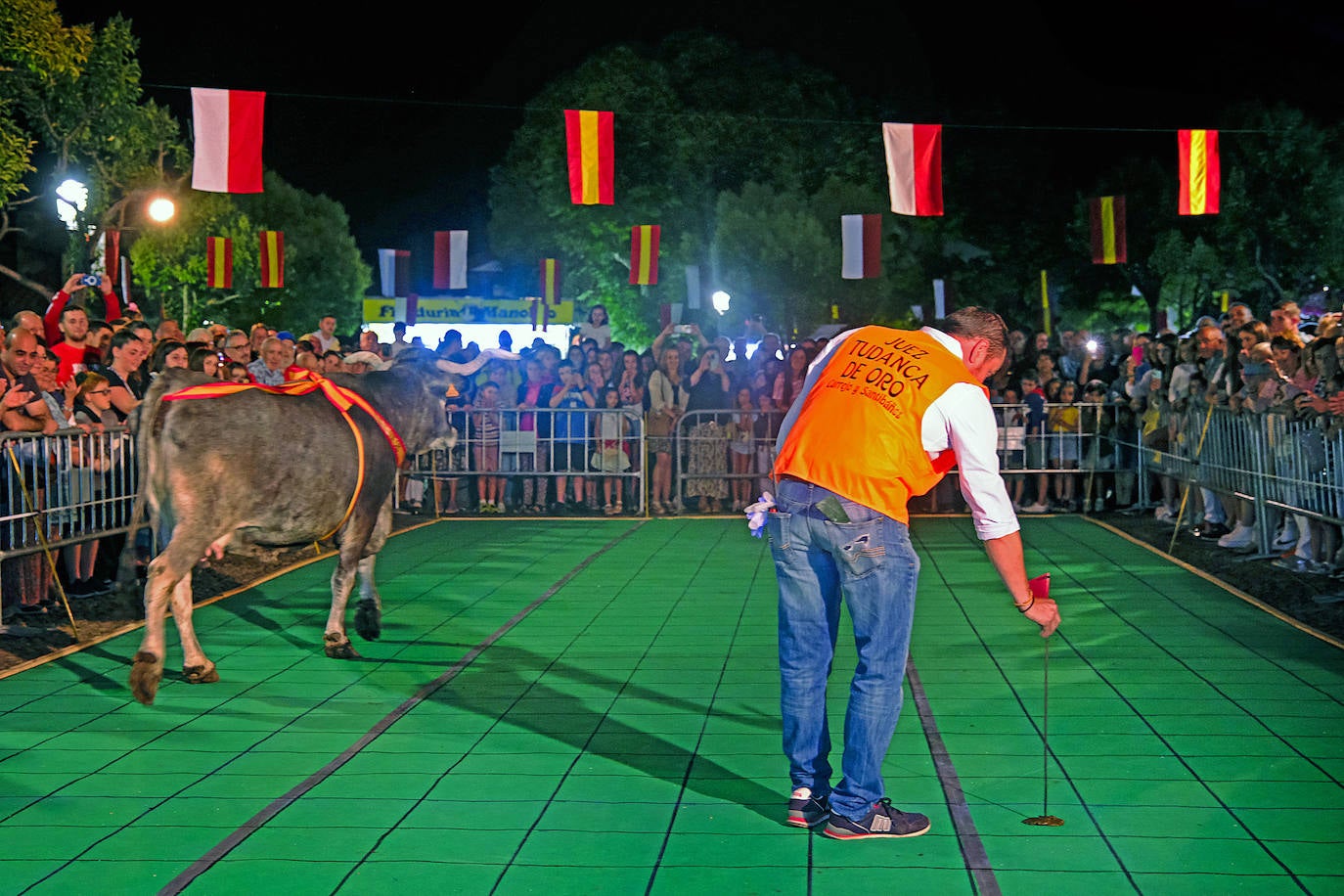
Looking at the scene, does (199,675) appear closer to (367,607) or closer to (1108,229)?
(367,607)

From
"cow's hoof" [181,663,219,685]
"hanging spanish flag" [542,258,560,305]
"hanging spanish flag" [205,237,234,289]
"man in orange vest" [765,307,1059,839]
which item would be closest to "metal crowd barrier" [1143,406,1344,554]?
"man in orange vest" [765,307,1059,839]

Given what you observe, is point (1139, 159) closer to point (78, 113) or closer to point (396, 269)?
point (396, 269)

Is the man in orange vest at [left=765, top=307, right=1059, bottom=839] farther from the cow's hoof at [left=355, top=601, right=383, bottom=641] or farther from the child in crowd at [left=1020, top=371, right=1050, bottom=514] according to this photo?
the child in crowd at [left=1020, top=371, right=1050, bottom=514]

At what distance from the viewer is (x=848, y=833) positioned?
5.79 meters

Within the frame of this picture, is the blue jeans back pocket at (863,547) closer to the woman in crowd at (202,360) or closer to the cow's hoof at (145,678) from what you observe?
the cow's hoof at (145,678)

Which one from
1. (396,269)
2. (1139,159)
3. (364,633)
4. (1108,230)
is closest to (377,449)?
(364,633)

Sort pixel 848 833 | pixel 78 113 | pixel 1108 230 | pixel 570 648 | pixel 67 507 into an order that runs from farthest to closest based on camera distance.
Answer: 1. pixel 78 113
2. pixel 1108 230
3. pixel 67 507
4. pixel 570 648
5. pixel 848 833

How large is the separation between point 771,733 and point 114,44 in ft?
114

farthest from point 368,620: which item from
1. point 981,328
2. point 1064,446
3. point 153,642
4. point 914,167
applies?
point 914,167

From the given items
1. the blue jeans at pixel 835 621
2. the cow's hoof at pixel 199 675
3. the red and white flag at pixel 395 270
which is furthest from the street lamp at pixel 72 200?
the blue jeans at pixel 835 621

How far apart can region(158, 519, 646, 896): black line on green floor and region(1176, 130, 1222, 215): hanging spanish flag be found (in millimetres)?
14376

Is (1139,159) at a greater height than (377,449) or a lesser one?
greater

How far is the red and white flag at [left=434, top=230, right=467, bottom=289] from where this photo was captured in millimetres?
35013

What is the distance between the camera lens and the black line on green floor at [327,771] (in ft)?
17.9
